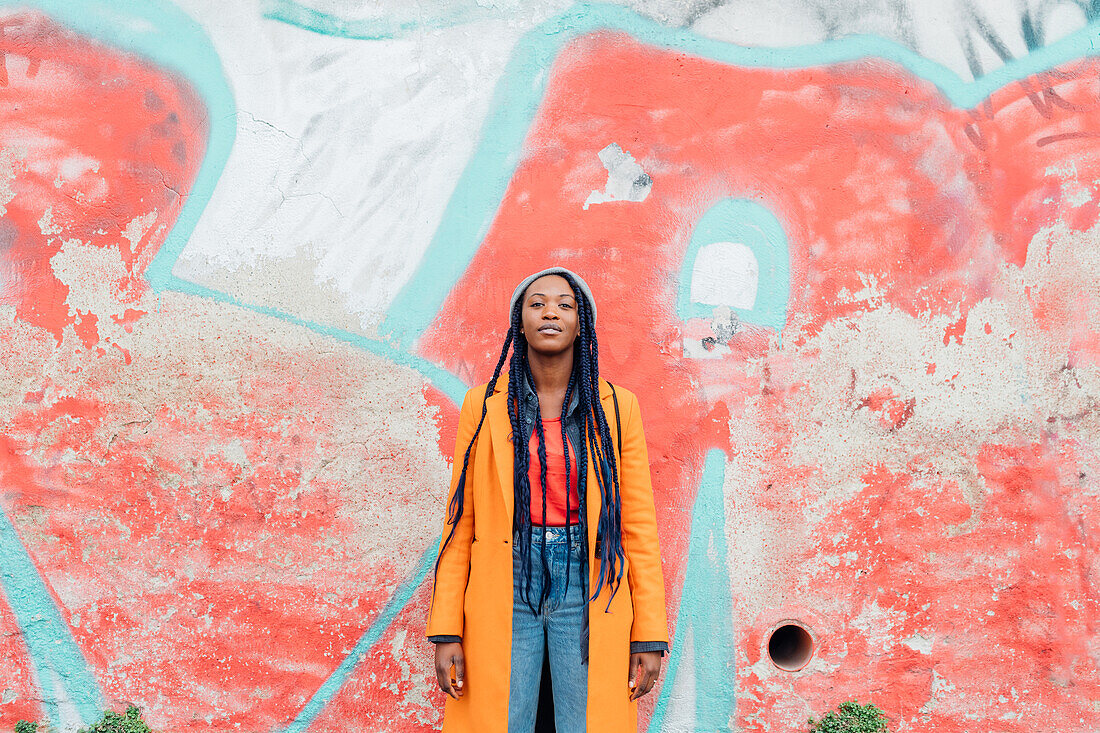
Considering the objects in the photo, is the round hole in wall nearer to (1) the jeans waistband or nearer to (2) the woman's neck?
(1) the jeans waistband

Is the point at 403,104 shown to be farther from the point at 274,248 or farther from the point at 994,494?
the point at 994,494

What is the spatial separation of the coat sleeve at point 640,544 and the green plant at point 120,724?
2.00m

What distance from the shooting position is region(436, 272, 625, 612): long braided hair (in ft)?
7.86

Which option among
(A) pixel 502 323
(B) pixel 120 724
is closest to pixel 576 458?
(A) pixel 502 323

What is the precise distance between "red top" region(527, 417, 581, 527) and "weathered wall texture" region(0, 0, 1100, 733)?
74 cm

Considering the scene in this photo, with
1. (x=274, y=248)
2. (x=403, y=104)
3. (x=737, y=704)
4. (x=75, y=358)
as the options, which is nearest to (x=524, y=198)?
(x=403, y=104)

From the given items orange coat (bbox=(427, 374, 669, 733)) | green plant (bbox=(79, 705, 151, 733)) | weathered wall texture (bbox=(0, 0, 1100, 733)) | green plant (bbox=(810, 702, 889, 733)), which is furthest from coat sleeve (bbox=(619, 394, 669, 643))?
green plant (bbox=(79, 705, 151, 733))

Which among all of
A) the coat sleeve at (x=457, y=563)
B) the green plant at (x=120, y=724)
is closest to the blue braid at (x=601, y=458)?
the coat sleeve at (x=457, y=563)

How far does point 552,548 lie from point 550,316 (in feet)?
2.34

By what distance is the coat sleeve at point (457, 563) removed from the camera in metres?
2.44

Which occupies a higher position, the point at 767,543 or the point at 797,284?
the point at 797,284

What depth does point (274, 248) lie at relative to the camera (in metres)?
3.11

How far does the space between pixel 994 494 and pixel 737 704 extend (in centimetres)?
136

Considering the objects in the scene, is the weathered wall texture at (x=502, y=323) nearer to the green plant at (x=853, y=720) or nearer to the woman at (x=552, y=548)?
the green plant at (x=853, y=720)
